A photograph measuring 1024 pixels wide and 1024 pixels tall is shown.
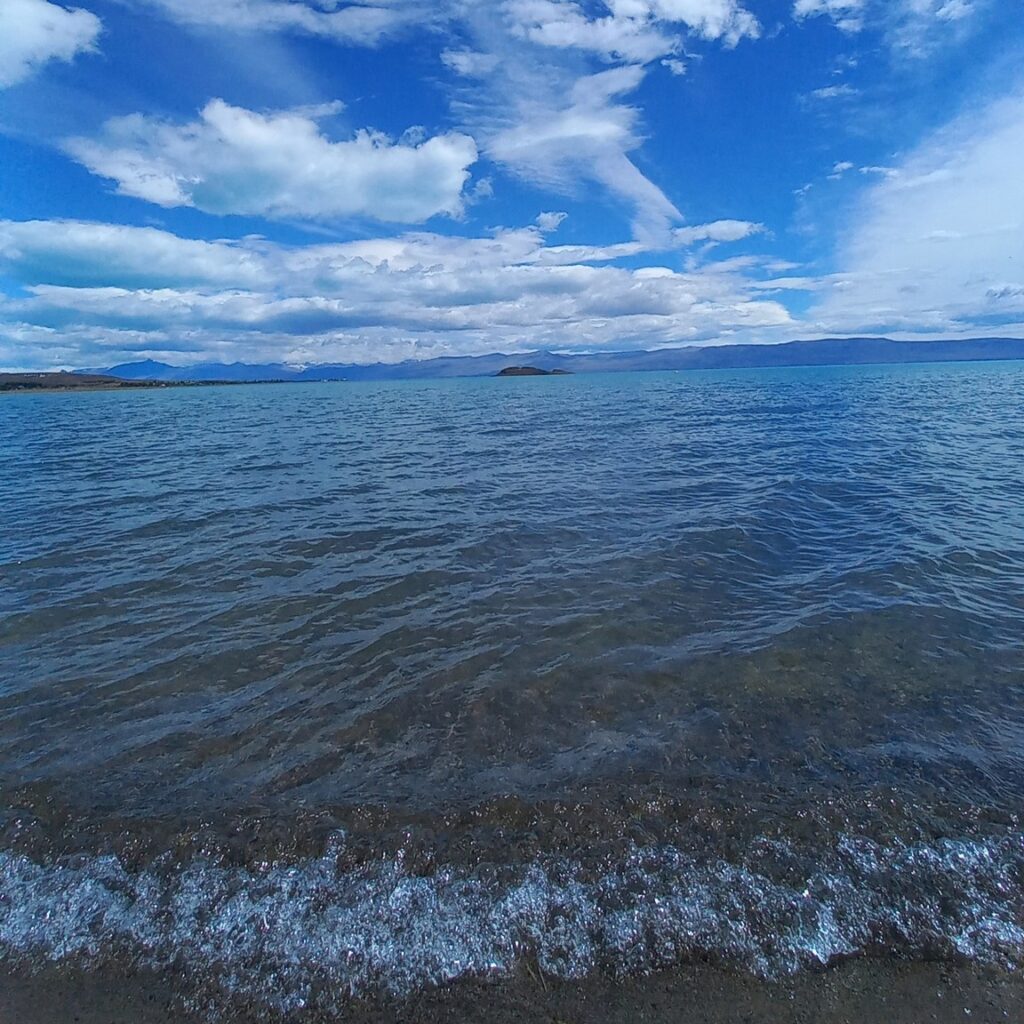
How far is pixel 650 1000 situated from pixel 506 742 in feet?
12.7

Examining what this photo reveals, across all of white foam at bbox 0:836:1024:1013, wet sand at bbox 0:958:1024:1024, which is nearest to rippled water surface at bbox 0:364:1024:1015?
white foam at bbox 0:836:1024:1013

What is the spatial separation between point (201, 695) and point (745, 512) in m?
17.9

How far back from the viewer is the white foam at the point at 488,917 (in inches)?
204

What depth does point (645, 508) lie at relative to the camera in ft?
70.0

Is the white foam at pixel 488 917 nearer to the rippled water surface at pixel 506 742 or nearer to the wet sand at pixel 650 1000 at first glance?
the rippled water surface at pixel 506 742

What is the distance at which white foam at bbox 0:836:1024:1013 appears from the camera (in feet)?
17.0

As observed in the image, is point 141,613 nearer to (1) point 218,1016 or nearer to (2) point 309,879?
(2) point 309,879

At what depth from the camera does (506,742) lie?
333 inches

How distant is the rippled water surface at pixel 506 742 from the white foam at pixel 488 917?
0.09 ft

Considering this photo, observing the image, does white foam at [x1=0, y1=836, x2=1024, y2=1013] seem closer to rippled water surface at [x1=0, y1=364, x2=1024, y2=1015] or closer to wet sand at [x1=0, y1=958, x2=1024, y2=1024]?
rippled water surface at [x1=0, y1=364, x2=1024, y2=1015]

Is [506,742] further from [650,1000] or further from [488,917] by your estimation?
[650,1000]

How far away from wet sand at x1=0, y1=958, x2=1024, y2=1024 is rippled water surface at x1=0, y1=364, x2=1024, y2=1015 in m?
0.20

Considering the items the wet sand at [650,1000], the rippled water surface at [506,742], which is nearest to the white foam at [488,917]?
the rippled water surface at [506,742]

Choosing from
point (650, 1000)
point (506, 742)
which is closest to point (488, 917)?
point (650, 1000)
